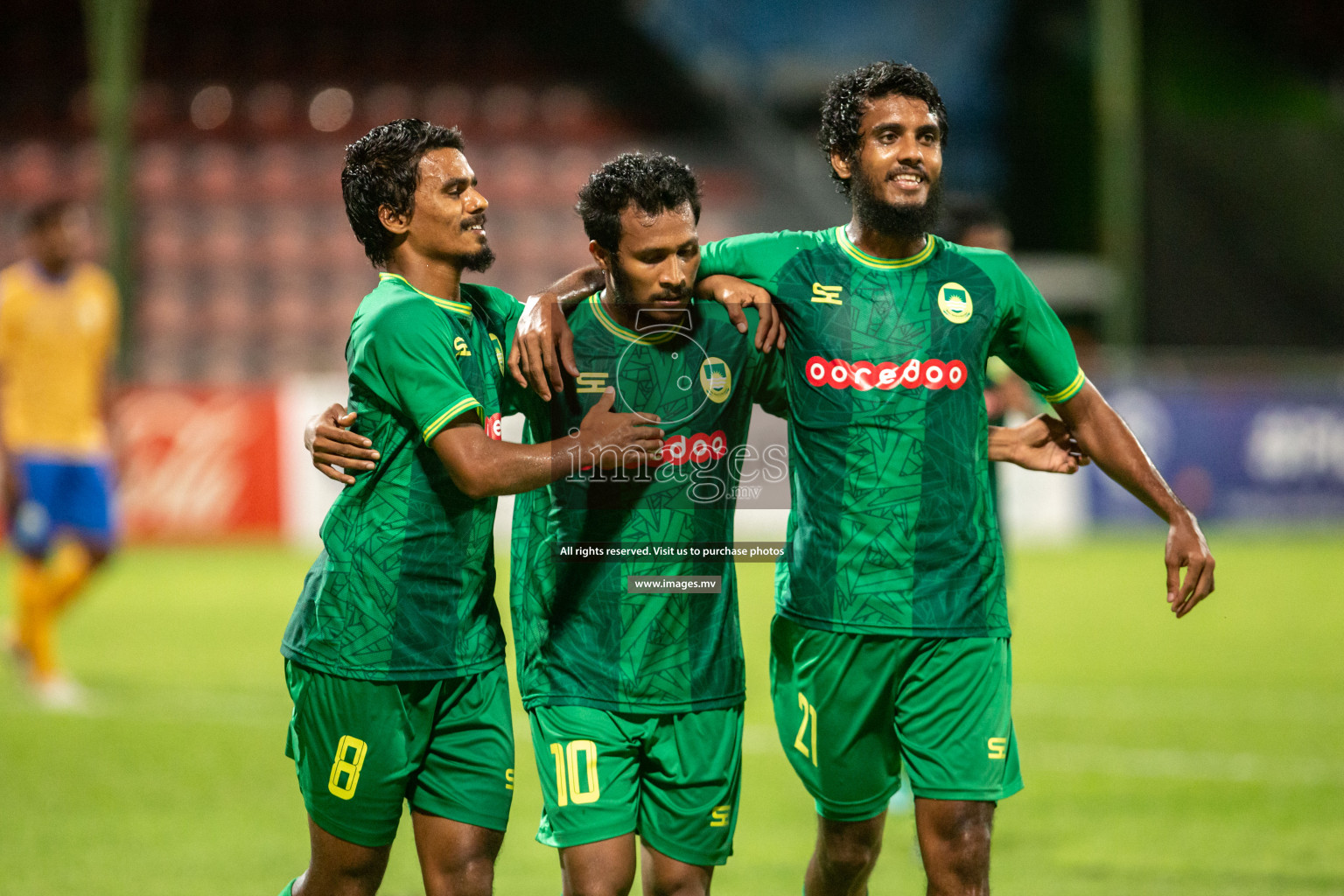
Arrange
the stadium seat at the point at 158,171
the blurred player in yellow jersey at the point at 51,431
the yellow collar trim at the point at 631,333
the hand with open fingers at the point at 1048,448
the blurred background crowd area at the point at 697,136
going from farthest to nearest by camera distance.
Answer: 1. the stadium seat at the point at 158,171
2. the blurred background crowd area at the point at 697,136
3. the blurred player in yellow jersey at the point at 51,431
4. the hand with open fingers at the point at 1048,448
5. the yellow collar trim at the point at 631,333

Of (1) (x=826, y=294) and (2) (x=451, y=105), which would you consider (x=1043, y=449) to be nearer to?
(1) (x=826, y=294)

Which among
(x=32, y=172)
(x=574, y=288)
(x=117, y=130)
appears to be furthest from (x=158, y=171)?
(x=574, y=288)

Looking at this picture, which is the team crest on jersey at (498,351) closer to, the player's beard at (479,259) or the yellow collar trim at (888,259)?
the player's beard at (479,259)

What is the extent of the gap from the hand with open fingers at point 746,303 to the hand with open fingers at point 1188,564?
1053 mm

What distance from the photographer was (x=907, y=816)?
6270 mm

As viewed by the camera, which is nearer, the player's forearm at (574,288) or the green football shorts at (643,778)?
the green football shorts at (643,778)

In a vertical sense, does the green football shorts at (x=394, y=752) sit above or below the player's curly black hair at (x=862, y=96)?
below

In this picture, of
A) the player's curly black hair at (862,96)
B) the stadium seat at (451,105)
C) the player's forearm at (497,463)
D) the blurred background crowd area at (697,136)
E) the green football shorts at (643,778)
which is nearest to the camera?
the player's forearm at (497,463)

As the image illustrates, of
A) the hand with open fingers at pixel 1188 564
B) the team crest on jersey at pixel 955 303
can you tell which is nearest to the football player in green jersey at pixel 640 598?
the team crest on jersey at pixel 955 303

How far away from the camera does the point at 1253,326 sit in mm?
21672

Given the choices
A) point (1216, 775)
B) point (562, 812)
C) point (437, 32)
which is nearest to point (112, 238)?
point (437, 32)

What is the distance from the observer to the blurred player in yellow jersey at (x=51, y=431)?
8.26m

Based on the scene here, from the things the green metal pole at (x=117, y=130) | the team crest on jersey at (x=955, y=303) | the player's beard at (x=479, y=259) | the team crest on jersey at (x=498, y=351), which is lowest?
the team crest on jersey at (x=498, y=351)

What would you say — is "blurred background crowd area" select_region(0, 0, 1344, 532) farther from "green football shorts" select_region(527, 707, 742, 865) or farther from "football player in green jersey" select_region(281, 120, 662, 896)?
"green football shorts" select_region(527, 707, 742, 865)
